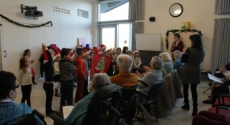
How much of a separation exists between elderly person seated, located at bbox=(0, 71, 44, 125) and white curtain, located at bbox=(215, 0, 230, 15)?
6845 mm

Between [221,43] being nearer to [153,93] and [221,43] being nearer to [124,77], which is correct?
[153,93]

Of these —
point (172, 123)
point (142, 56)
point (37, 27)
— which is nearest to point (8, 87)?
point (172, 123)

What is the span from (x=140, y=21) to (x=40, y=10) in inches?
161

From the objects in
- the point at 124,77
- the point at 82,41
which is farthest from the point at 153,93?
the point at 82,41

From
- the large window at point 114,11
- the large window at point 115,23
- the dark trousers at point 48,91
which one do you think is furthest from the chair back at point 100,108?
the large window at point 114,11

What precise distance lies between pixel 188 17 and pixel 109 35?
3.77 metres

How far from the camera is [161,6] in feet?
24.5

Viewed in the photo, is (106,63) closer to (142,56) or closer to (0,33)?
(0,33)

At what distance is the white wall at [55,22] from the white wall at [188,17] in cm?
283

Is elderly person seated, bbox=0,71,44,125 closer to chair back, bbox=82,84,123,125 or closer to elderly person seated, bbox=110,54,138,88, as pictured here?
chair back, bbox=82,84,123,125

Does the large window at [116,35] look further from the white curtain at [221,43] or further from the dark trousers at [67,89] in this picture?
the dark trousers at [67,89]

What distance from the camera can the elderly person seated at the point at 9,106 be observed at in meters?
1.18

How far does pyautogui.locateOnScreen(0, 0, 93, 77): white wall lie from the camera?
18.3 ft

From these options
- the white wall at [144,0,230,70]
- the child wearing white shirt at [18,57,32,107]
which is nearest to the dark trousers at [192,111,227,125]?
the child wearing white shirt at [18,57,32,107]
